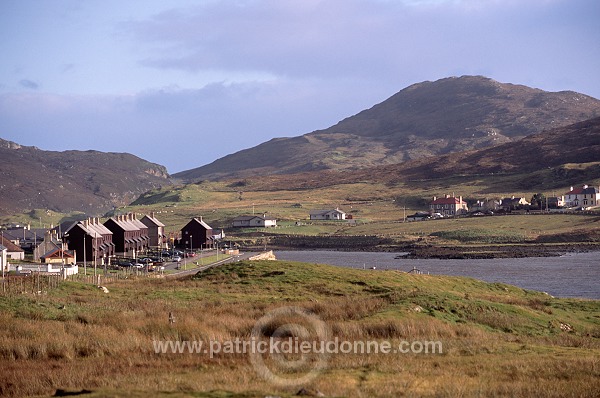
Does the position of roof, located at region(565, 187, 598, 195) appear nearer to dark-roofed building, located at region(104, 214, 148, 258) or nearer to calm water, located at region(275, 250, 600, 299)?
calm water, located at region(275, 250, 600, 299)

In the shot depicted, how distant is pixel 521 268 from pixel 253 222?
62.1 meters

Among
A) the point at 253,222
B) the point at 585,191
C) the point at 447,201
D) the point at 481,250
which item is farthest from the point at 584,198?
the point at 253,222

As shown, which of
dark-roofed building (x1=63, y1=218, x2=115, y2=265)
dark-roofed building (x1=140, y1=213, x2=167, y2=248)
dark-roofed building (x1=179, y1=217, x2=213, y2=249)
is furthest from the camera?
dark-roofed building (x1=140, y1=213, x2=167, y2=248)

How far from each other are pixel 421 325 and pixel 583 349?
13.6ft

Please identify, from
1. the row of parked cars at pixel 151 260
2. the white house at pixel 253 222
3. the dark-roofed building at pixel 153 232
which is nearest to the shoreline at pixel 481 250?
the dark-roofed building at pixel 153 232

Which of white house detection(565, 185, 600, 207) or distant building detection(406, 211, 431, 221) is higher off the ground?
white house detection(565, 185, 600, 207)

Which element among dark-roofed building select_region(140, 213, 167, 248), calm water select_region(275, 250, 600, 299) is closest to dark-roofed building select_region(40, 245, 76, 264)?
calm water select_region(275, 250, 600, 299)

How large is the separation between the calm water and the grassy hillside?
22.7 meters

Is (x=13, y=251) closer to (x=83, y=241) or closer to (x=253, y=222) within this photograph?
(x=83, y=241)

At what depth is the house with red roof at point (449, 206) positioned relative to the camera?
140 metres

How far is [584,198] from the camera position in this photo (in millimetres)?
130750

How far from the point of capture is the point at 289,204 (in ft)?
536

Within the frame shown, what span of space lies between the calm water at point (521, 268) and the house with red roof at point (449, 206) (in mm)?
46178

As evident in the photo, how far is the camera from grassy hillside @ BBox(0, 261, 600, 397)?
50.5ft
